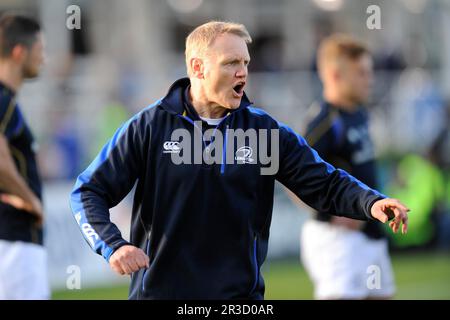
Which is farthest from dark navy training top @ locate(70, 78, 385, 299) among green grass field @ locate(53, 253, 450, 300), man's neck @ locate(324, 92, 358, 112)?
green grass field @ locate(53, 253, 450, 300)

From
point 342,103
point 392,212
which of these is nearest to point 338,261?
point 342,103

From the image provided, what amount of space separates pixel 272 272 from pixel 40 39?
7.52 m

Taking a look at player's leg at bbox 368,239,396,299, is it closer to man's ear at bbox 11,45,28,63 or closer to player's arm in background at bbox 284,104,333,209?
player's arm in background at bbox 284,104,333,209

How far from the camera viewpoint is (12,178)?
7.13 meters

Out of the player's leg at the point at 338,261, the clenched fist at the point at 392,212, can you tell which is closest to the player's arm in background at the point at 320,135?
the player's leg at the point at 338,261

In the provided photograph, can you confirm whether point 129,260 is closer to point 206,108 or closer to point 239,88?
point 206,108

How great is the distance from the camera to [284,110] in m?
17.7

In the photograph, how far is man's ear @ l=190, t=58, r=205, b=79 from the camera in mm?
5574

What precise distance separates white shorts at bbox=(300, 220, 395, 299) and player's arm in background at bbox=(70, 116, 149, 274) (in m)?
3.62

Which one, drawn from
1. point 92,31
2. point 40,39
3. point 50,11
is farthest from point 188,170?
point 92,31

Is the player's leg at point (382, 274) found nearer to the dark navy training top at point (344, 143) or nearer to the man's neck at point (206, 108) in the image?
the dark navy training top at point (344, 143)

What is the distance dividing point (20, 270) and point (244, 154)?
8.39 feet

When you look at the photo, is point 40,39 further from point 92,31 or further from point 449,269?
point 92,31

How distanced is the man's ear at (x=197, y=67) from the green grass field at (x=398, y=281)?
684cm
